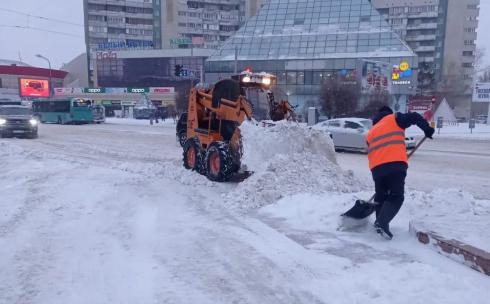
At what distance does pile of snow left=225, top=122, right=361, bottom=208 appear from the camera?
7957 millimetres

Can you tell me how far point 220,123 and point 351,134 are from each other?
29.0 ft

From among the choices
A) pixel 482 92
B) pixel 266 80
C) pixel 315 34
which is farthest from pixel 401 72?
pixel 266 80

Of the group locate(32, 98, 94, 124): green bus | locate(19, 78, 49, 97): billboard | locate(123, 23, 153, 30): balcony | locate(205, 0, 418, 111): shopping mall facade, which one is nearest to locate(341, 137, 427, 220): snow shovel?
locate(32, 98, 94, 124): green bus

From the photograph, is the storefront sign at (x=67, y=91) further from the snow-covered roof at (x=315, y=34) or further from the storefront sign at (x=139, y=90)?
the snow-covered roof at (x=315, y=34)

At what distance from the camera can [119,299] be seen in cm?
402

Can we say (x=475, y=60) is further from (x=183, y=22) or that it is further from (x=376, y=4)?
(x=183, y=22)

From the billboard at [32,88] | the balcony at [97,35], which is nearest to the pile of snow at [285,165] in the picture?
the billboard at [32,88]

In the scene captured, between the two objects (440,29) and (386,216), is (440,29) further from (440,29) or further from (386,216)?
(386,216)

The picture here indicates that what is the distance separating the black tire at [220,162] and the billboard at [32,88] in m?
79.5

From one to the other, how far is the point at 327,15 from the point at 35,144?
5058cm

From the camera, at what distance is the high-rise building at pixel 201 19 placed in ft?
294

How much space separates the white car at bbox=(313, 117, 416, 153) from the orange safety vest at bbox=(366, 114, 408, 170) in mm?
11941

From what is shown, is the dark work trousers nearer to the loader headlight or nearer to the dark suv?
the loader headlight

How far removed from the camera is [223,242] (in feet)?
18.6
